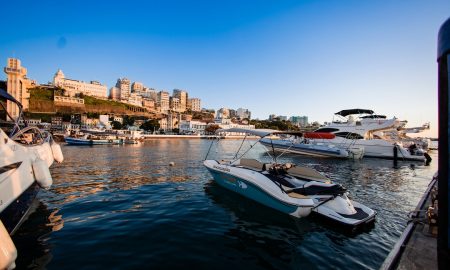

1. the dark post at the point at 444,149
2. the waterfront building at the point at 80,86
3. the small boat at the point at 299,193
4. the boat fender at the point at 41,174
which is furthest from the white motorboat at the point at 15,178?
the waterfront building at the point at 80,86

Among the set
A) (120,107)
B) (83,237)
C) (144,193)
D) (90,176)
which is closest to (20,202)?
(83,237)

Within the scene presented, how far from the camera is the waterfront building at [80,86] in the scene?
522 ft

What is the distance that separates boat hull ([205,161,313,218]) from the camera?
8328 mm

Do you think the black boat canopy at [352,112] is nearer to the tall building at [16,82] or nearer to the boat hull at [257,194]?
the boat hull at [257,194]

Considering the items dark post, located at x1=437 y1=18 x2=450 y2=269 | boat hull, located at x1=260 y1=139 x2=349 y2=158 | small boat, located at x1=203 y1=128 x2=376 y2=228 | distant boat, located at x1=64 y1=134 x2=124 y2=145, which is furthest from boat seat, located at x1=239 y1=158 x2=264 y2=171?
distant boat, located at x1=64 y1=134 x2=124 y2=145

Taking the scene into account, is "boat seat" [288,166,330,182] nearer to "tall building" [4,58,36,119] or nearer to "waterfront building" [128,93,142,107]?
"tall building" [4,58,36,119]

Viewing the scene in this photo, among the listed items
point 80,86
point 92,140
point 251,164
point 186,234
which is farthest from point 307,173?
point 80,86

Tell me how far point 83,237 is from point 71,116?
13331 cm

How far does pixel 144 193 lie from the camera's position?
39.8 feet

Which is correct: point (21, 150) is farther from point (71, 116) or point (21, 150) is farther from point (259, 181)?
point (71, 116)

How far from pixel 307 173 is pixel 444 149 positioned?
9.31 meters

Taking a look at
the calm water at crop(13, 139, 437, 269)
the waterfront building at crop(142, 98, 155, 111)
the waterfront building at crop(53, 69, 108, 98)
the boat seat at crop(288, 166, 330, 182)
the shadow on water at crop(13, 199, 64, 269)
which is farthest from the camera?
the waterfront building at crop(142, 98, 155, 111)

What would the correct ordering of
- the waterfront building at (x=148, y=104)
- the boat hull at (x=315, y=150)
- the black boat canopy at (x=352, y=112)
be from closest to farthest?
the boat hull at (x=315, y=150) < the black boat canopy at (x=352, y=112) < the waterfront building at (x=148, y=104)

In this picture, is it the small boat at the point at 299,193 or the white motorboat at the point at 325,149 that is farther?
the white motorboat at the point at 325,149
